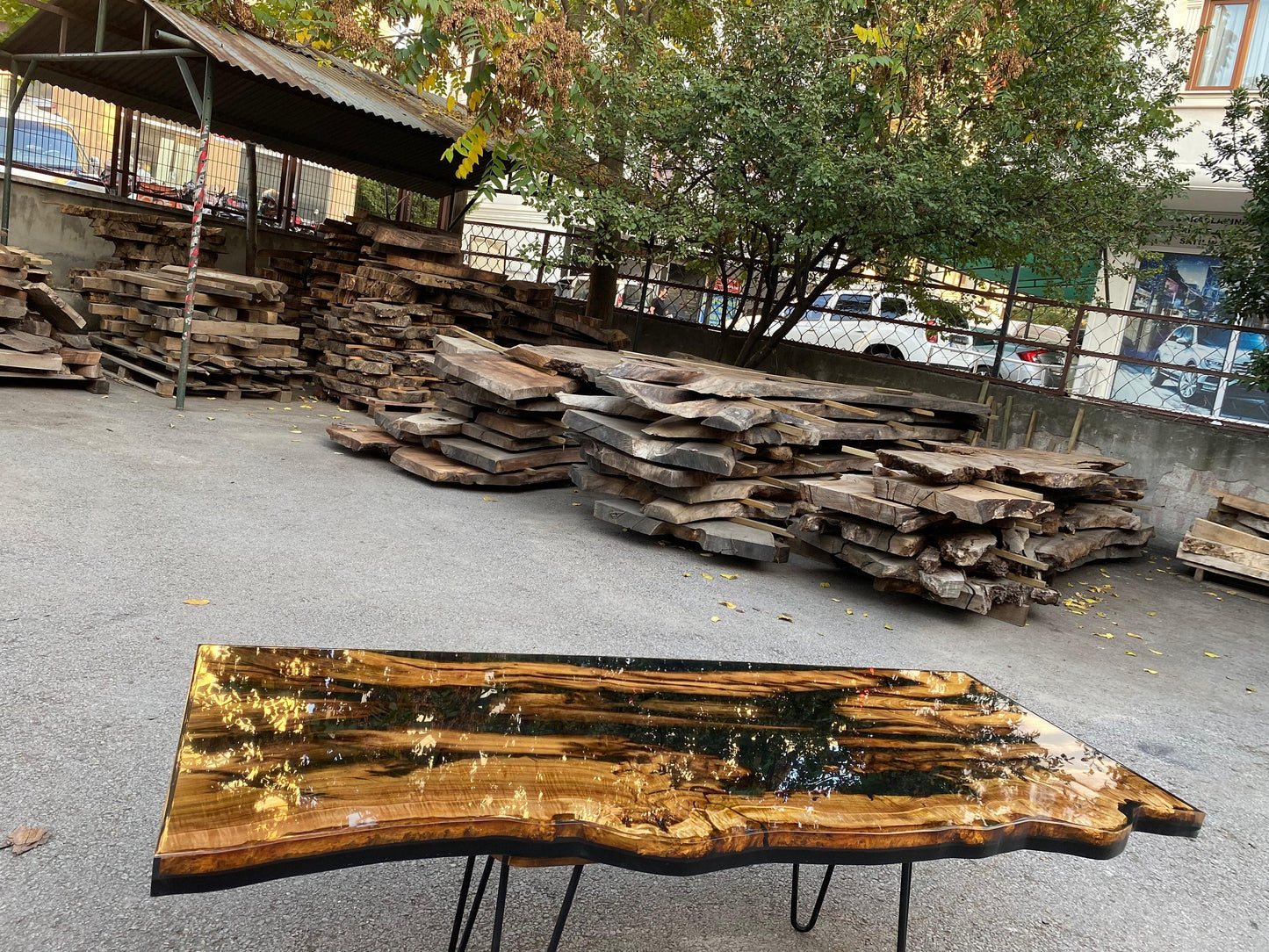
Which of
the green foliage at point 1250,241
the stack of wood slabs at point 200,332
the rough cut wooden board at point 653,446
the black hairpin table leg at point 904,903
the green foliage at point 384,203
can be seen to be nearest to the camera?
the black hairpin table leg at point 904,903

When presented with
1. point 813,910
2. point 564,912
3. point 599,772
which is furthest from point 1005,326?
point 564,912

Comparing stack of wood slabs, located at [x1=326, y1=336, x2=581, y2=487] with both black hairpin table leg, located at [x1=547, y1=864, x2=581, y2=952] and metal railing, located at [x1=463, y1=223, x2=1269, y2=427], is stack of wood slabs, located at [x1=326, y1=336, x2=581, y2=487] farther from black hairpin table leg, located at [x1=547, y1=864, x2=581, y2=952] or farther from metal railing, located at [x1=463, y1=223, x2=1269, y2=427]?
black hairpin table leg, located at [x1=547, y1=864, x2=581, y2=952]

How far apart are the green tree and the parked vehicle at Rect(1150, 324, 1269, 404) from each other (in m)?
1.53

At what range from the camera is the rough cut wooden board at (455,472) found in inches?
320

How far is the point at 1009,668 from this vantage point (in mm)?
5699

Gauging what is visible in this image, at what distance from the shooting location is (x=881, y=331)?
11.9m

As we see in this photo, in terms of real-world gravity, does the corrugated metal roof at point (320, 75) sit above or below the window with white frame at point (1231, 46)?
below

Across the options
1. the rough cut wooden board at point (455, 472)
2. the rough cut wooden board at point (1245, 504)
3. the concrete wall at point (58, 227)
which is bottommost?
the rough cut wooden board at point (455, 472)

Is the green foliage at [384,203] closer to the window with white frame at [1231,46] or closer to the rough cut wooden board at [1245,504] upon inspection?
the window with white frame at [1231,46]

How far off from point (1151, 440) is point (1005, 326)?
2.00 metres

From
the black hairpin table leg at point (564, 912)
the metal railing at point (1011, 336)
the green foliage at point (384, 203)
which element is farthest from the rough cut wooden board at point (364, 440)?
the green foliage at point (384, 203)

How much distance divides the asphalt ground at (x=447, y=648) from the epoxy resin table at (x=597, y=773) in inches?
20.9

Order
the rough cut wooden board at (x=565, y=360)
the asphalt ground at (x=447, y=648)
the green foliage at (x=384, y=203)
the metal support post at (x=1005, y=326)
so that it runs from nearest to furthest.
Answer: the asphalt ground at (x=447, y=648), the rough cut wooden board at (x=565, y=360), the metal support post at (x=1005, y=326), the green foliage at (x=384, y=203)

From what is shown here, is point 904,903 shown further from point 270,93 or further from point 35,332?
point 270,93
